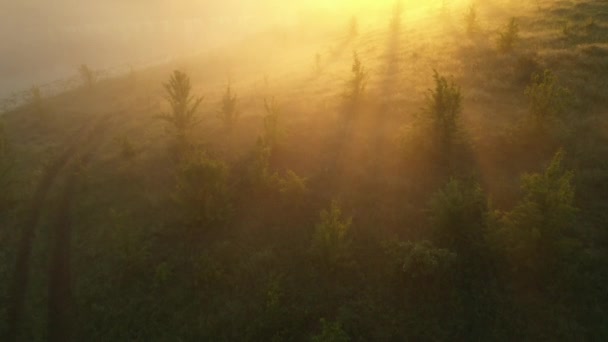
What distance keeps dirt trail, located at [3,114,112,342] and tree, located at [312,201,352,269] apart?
34.4 ft

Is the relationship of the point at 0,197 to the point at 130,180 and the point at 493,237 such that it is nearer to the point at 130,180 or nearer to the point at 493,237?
the point at 130,180

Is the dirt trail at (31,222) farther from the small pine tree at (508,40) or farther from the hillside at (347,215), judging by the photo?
the small pine tree at (508,40)

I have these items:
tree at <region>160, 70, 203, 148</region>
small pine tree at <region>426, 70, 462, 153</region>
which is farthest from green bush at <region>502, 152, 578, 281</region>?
tree at <region>160, 70, 203, 148</region>

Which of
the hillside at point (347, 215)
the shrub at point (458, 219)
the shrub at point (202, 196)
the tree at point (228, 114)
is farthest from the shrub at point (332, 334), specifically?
the tree at point (228, 114)

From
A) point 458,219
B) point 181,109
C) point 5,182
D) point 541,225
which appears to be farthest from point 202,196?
point 541,225

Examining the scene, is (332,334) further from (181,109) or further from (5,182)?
(5,182)

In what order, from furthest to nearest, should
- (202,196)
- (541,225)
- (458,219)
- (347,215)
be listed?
(202,196)
(347,215)
(458,219)
(541,225)

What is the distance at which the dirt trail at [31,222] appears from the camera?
44.9 feet

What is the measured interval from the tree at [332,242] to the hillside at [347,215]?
0.23 ft

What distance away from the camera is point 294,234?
594 inches

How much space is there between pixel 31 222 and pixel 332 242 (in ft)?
49.5

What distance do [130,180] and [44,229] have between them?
4401 millimetres

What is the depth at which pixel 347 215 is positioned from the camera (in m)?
15.3

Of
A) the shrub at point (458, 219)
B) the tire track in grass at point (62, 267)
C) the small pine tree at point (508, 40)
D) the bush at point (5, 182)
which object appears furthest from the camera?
the small pine tree at point (508, 40)
